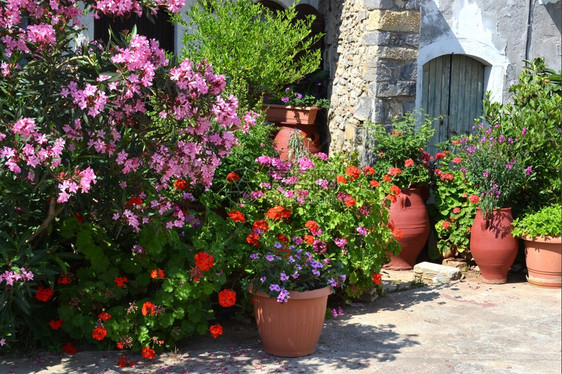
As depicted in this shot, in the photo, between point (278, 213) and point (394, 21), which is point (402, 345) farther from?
point (394, 21)

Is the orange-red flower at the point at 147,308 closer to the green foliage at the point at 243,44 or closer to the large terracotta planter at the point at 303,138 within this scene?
the green foliage at the point at 243,44

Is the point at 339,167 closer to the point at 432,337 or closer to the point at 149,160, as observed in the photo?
the point at 432,337

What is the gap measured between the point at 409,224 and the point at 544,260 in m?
1.30

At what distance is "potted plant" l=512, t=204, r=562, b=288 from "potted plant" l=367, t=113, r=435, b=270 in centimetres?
93

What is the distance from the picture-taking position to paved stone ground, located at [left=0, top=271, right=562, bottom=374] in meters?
4.61

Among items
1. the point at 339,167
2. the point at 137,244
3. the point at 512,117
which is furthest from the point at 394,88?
the point at 137,244

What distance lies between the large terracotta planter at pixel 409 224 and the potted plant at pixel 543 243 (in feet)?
2.95

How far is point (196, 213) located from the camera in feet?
17.0

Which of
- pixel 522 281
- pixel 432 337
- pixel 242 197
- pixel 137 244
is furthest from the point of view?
pixel 522 281

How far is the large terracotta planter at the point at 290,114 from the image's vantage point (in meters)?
8.39

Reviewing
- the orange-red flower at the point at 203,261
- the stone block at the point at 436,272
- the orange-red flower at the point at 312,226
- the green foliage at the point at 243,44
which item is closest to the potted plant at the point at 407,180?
the stone block at the point at 436,272

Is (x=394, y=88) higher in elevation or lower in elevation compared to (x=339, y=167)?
higher

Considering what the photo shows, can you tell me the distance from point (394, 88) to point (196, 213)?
3.25 metres

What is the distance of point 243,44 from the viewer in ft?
25.2
